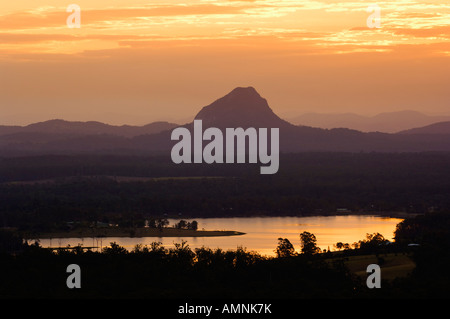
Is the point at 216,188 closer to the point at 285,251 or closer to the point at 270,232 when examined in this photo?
the point at 270,232

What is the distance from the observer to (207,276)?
176 ft

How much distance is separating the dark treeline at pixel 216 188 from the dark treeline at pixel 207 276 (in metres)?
36.0

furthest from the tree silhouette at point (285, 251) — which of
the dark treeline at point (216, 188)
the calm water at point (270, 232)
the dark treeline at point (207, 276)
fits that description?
the dark treeline at point (216, 188)

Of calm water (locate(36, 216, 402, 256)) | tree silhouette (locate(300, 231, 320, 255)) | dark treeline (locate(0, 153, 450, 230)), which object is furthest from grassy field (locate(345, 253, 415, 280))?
dark treeline (locate(0, 153, 450, 230))

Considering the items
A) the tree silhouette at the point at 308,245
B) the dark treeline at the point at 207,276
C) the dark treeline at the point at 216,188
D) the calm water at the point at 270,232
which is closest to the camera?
the dark treeline at the point at 207,276

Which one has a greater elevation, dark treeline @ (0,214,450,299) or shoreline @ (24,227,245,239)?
shoreline @ (24,227,245,239)

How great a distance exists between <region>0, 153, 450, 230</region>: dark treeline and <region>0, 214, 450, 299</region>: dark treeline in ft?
118

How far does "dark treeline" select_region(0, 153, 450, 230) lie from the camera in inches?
4385

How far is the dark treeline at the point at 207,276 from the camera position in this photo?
48.8 metres

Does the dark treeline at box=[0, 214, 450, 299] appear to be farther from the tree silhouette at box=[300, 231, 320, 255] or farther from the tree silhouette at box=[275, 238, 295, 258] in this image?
the tree silhouette at box=[300, 231, 320, 255]

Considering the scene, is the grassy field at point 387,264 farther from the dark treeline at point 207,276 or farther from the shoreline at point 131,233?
the shoreline at point 131,233

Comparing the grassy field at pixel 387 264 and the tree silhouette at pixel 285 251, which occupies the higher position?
the tree silhouette at pixel 285 251
